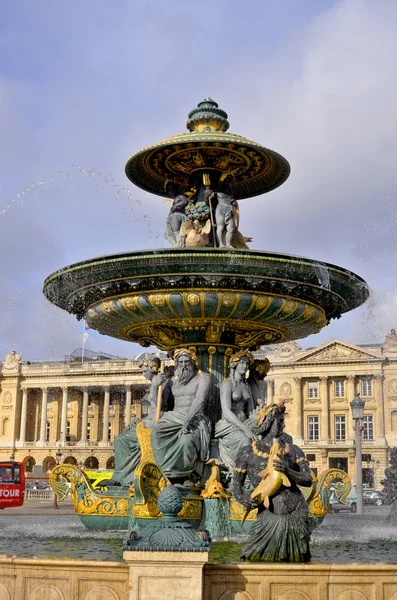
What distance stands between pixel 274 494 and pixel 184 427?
3.01 metres

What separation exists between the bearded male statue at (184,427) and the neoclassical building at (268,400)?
62579 mm

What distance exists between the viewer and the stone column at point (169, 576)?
425cm

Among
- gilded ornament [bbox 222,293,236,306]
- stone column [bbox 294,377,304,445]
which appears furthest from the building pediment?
gilded ornament [bbox 222,293,236,306]

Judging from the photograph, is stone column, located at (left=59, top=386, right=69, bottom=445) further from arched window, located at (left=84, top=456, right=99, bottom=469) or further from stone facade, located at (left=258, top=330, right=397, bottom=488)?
stone facade, located at (left=258, top=330, right=397, bottom=488)

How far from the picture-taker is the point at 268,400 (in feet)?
251

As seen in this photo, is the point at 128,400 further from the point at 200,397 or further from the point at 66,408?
the point at 200,397

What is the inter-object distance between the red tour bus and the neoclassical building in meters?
41.1

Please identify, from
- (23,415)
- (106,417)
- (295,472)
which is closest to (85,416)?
(106,417)

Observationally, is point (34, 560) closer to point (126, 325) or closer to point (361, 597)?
point (361, 597)

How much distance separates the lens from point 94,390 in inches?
3556

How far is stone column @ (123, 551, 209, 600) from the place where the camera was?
4246 mm

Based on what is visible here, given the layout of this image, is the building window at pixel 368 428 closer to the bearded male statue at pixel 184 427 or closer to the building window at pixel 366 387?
the building window at pixel 366 387

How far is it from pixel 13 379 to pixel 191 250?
86.9 m

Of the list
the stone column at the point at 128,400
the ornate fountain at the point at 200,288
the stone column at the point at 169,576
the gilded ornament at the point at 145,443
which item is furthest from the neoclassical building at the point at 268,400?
the stone column at the point at 169,576
